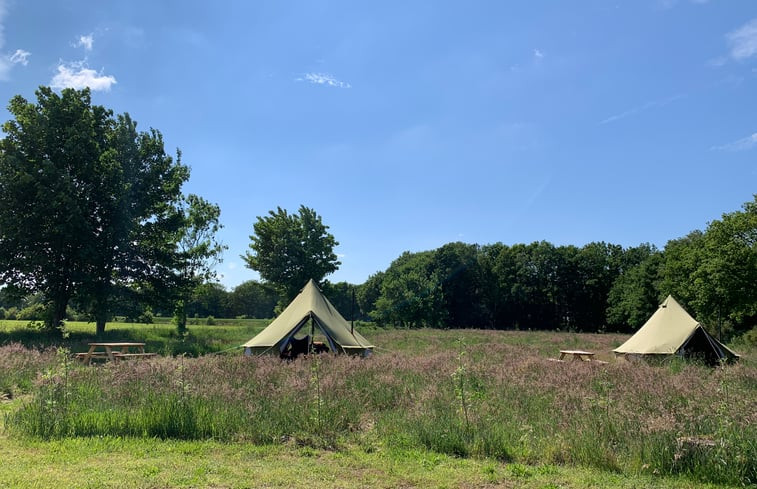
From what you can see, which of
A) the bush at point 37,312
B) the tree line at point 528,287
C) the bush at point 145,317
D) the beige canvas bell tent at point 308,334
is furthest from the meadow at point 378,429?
the tree line at point 528,287

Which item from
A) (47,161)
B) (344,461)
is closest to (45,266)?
(47,161)

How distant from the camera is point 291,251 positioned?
3878 centimetres

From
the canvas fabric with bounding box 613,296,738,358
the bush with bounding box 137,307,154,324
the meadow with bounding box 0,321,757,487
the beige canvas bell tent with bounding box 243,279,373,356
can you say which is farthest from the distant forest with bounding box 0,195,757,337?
the meadow with bounding box 0,321,757,487

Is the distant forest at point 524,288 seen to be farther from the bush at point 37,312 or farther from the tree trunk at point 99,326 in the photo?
the bush at point 37,312

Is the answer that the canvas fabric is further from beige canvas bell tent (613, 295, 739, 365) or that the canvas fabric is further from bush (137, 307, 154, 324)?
bush (137, 307, 154, 324)

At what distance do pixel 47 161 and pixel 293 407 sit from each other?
18.8 metres

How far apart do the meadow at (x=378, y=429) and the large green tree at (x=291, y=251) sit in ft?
98.2

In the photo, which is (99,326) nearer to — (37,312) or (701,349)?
(37,312)

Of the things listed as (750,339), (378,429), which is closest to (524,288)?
(750,339)

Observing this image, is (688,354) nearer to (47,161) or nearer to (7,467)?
(7,467)

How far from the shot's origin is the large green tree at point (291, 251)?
1524 inches

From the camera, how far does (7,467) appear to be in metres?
4.88

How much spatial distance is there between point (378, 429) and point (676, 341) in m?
12.3

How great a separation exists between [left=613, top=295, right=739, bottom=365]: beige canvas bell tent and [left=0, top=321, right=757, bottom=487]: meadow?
5733mm
